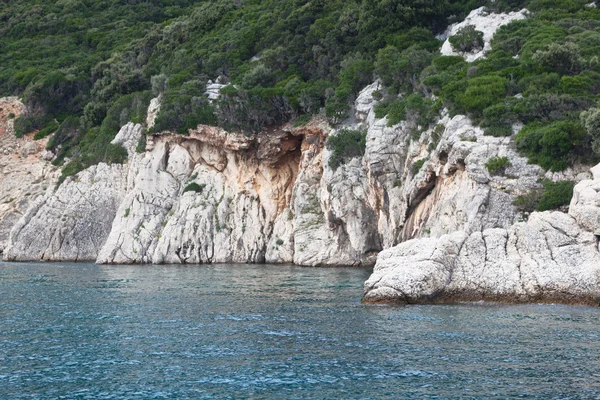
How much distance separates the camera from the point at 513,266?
26.5m

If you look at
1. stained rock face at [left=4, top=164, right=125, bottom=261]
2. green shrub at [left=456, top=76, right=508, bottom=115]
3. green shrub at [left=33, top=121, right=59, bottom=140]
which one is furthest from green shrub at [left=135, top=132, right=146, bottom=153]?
green shrub at [left=456, top=76, right=508, bottom=115]

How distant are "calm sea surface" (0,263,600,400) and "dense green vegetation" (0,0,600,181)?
16.3 metres

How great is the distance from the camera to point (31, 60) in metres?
94.2

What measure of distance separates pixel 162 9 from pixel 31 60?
25.7 metres

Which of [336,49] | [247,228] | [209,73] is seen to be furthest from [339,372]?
[209,73]

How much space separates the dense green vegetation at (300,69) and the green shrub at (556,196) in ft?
6.08

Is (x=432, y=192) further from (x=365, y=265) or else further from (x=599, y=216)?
(x=599, y=216)

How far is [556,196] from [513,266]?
24.5 feet

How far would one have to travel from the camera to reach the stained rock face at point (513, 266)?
83.0ft

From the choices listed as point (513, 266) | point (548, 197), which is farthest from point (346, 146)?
point (513, 266)

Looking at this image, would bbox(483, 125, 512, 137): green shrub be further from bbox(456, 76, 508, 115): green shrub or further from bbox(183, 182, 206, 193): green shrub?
bbox(183, 182, 206, 193): green shrub

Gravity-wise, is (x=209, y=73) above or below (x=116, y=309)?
above

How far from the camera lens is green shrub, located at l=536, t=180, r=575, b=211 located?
3183 cm

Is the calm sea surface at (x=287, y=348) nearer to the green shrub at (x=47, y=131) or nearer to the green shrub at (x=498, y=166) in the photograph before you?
the green shrub at (x=498, y=166)
